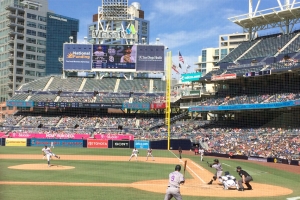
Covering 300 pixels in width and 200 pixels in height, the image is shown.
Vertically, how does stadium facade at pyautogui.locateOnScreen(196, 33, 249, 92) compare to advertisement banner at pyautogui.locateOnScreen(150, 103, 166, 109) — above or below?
above

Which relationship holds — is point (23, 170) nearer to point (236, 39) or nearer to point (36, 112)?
point (36, 112)

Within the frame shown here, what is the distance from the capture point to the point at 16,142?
4084 centimetres

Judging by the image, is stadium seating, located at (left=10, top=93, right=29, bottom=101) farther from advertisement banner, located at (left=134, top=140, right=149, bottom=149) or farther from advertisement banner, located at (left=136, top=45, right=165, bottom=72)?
advertisement banner, located at (left=134, top=140, right=149, bottom=149)

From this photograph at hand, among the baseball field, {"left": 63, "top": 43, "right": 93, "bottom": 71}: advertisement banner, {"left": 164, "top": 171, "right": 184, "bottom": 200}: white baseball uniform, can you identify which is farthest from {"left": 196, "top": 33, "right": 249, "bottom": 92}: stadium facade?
{"left": 164, "top": 171, "right": 184, "bottom": 200}: white baseball uniform

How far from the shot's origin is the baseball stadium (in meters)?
15.9

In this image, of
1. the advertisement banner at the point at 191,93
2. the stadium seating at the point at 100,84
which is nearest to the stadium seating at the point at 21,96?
the stadium seating at the point at 100,84

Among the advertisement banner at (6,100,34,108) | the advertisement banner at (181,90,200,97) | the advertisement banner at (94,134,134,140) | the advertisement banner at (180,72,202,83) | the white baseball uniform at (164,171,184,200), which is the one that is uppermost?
the advertisement banner at (180,72,202,83)

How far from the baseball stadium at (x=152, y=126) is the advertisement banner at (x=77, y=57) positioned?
13 centimetres

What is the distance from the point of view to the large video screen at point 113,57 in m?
51.4

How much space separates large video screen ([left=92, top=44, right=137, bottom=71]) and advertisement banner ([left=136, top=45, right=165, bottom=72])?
2.56ft

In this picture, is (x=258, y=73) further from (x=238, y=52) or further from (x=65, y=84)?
(x=65, y=84)

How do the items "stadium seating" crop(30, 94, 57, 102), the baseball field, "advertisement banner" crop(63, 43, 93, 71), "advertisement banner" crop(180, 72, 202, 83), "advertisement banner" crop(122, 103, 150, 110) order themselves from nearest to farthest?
1. the baseball field
2. "advertisement banner" crop(122, 103, 150, 110)
3. "stadium seating" crop(30, 94, 57, 102)
4. "advertisement banner" crop(180, 72, 202, 83)
5. "advertisement banner" crop(63, 43, 93, 71)

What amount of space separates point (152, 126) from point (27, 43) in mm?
→ 28764

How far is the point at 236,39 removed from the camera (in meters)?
93.8
